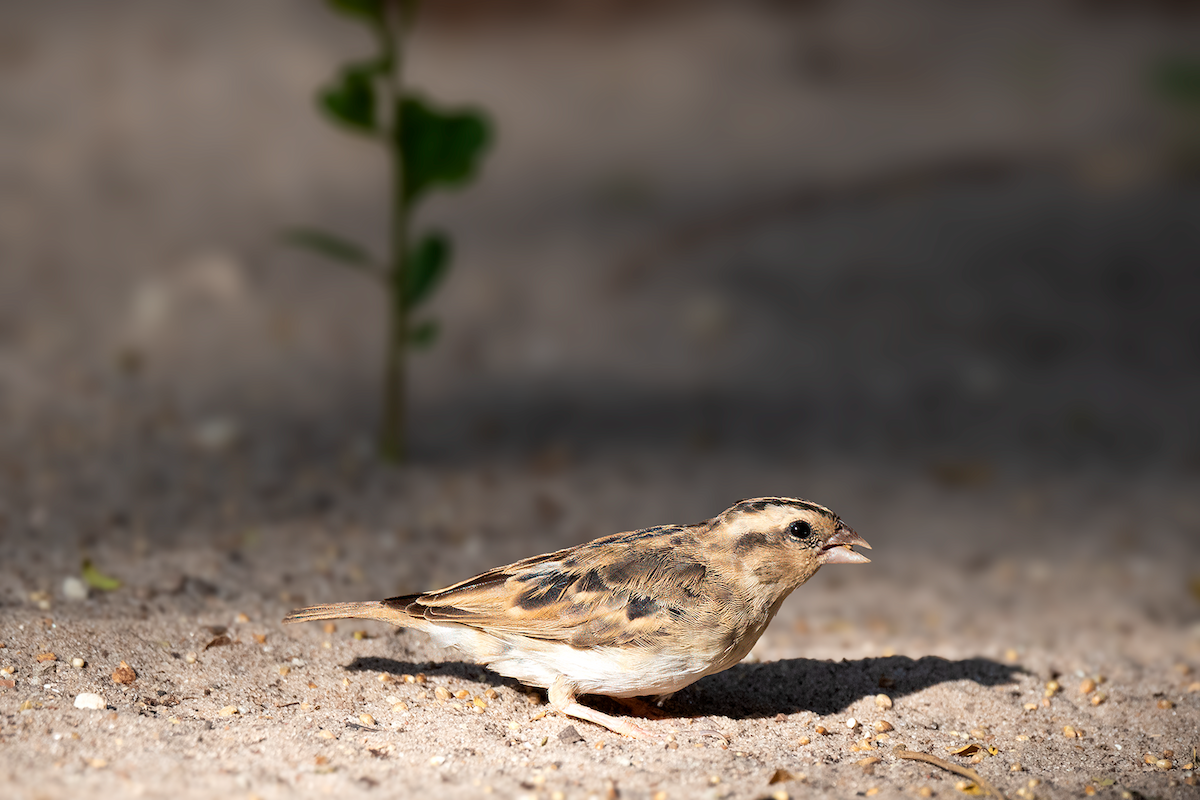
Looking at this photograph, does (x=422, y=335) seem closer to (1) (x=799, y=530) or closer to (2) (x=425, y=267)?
(2) (x=425, y=267)

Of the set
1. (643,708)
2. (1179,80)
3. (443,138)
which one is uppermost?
(1179,80)

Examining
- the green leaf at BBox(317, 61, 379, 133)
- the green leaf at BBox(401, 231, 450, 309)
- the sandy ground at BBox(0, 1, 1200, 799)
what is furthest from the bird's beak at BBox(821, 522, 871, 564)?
the green leaf at BBox(317, 61, 379, 133)

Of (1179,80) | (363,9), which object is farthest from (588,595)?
(1179,80)

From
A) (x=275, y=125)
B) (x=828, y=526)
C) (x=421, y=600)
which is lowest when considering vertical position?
(x=421, y=600)

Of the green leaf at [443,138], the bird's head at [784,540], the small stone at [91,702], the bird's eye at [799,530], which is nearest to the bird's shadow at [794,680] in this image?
the bird's head at [784,540]

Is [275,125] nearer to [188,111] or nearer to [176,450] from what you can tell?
[188,111]

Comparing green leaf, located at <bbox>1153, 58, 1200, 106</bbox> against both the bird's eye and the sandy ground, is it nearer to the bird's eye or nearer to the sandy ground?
the sandy ground

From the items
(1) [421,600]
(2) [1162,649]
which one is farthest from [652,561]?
(2) [1162,649]
